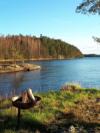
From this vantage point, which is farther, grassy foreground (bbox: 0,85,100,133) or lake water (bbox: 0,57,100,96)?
lake water (bbox: 0,57,100,96)

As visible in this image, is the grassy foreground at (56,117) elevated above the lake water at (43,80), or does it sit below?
above

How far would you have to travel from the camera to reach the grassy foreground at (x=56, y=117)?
9.45 meters

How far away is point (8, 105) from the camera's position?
12.2 meters

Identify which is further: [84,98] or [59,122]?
[84,98]

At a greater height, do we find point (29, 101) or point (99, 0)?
point (99, 0)

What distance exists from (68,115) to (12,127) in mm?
2133

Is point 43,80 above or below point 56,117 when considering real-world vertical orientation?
below

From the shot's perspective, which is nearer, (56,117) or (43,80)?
(56,117)

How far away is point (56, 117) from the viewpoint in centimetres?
1073

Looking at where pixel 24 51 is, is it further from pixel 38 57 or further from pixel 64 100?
pixel 64 100

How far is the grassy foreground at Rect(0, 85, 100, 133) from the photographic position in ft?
31.0

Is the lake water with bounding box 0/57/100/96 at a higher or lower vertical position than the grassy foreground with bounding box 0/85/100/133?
lower

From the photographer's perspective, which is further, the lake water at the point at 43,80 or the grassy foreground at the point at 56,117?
the lake water at the point at 43,80

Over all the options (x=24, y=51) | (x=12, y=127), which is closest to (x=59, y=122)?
(x=12, y=127)
